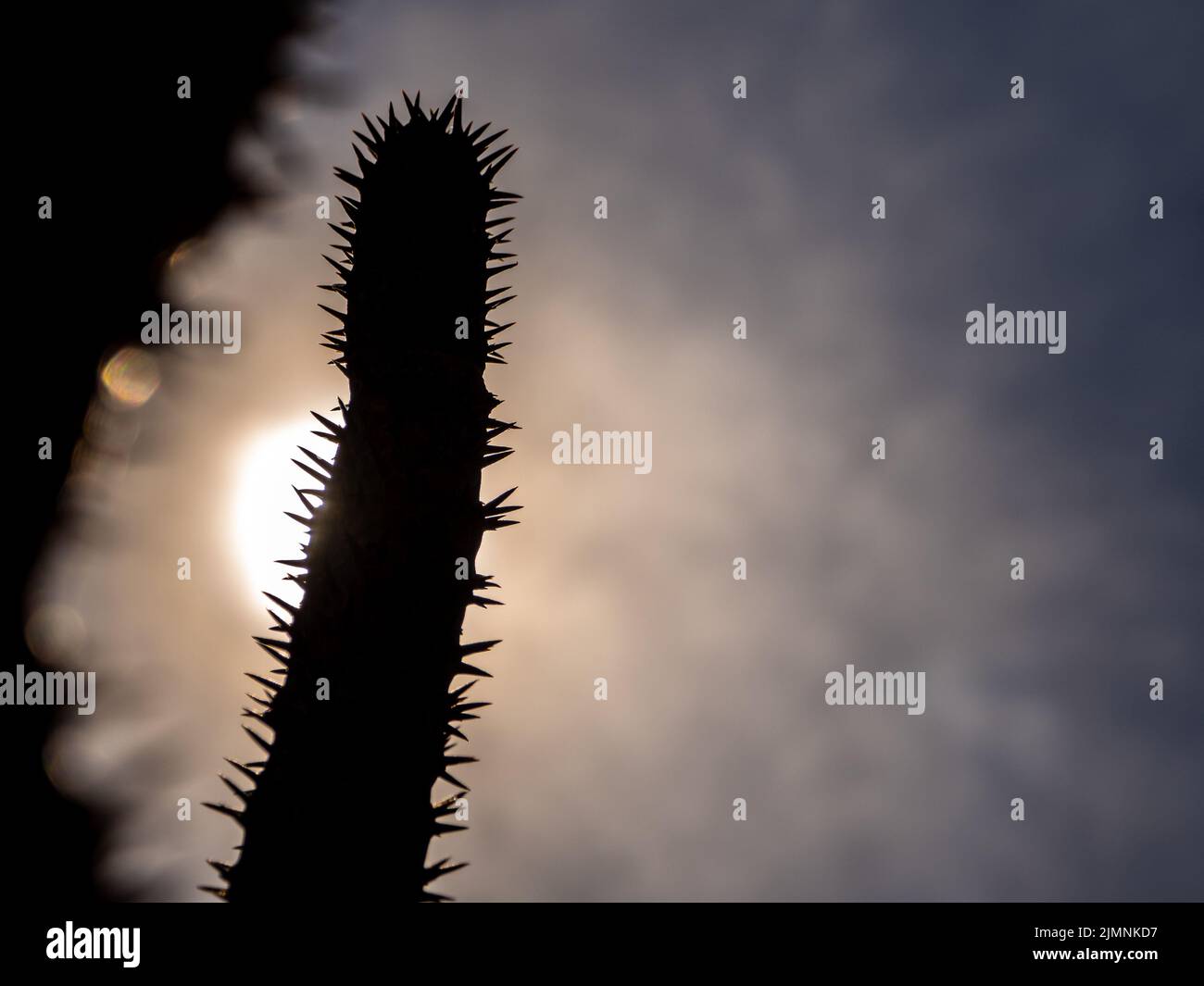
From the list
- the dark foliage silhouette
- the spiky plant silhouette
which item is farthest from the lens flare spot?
the spiky plant silhouette

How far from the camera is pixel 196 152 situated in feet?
19.5

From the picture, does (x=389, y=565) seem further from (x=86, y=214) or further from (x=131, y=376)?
(x=86, y=214)

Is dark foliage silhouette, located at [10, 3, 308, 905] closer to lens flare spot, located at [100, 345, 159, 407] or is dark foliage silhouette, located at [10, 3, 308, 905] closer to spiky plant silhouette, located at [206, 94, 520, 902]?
lens flare spot, located at [100, 345, 159, 407]

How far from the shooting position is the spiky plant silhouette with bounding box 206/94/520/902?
2.69m

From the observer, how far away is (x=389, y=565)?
114 inches

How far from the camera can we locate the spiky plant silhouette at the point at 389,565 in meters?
2.69

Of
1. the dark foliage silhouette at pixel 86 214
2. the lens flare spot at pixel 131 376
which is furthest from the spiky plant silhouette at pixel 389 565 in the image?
the lens flare spot at pixel 131 376

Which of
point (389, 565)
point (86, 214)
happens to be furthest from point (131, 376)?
point (389, 565)

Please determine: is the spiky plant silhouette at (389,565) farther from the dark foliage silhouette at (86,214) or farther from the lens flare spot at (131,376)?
the lens flare spot at (131,376)
